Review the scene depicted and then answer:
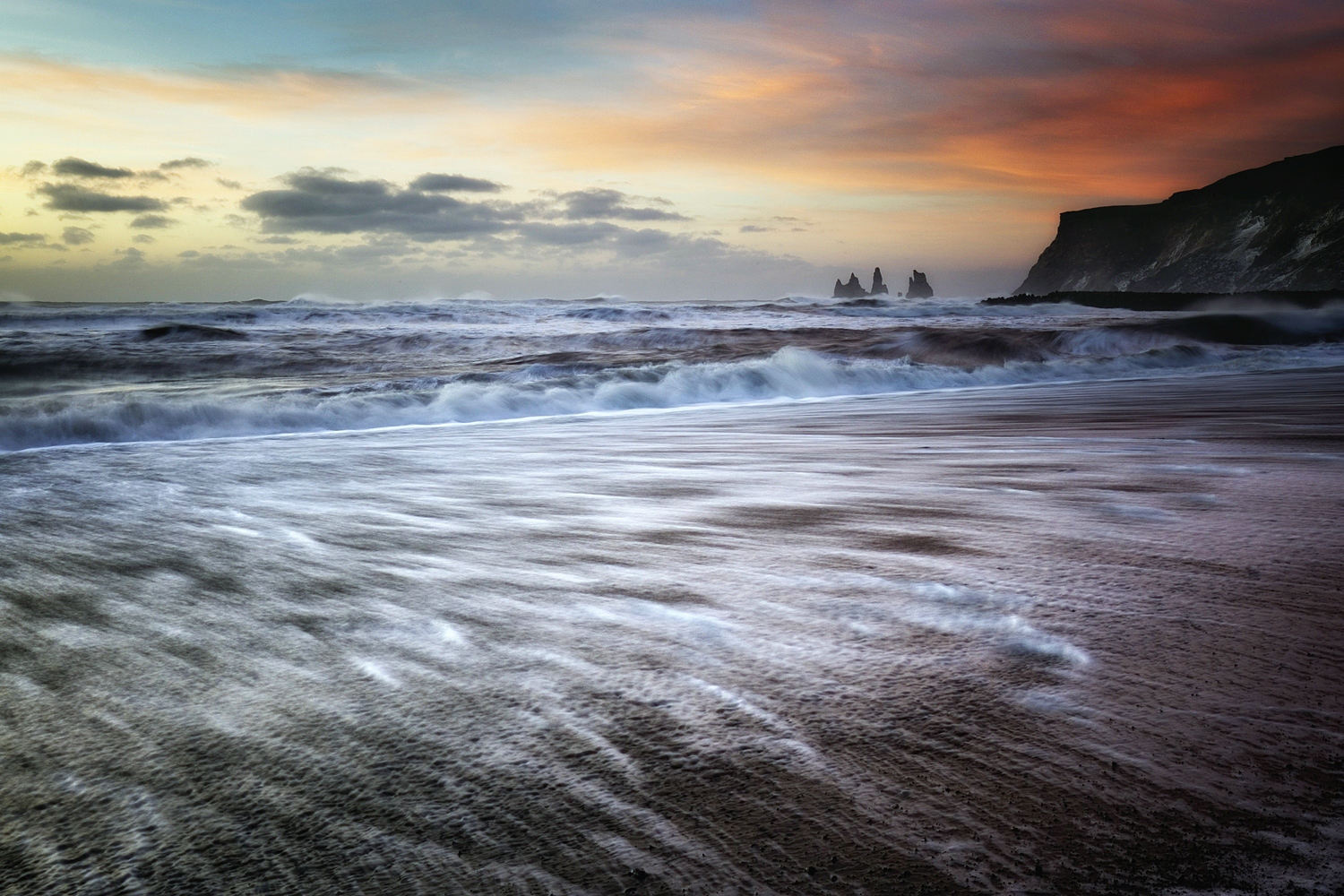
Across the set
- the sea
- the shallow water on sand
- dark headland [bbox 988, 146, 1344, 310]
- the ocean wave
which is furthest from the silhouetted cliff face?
the shallow water on sand

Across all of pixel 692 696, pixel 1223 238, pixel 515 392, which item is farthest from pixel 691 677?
pixel 1223 238

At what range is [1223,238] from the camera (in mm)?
99938

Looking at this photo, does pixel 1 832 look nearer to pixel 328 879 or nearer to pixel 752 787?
pixel 328 879

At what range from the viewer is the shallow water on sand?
85 cm

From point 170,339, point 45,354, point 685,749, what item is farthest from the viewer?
point 170,339

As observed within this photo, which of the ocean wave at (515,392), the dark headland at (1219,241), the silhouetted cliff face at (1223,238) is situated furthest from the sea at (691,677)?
the silhouetted cliff face at (1223,238)

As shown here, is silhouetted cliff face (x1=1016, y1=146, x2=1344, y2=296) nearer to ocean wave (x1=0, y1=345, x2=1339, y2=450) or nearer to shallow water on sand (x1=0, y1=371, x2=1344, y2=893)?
ocean wave (x1=0, y1=345, x2=1339, y2=450)

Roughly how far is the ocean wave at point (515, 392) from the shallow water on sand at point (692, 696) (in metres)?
5.08

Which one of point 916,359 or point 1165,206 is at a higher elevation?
point 1165,206

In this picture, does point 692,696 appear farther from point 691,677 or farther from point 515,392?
point 515,392

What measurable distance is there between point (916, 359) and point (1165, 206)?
12497 centimetres

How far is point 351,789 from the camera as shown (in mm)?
999

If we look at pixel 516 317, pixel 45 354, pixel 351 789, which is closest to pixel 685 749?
pixel 351 789

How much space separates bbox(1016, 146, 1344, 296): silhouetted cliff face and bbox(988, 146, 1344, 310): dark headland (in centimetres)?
13
